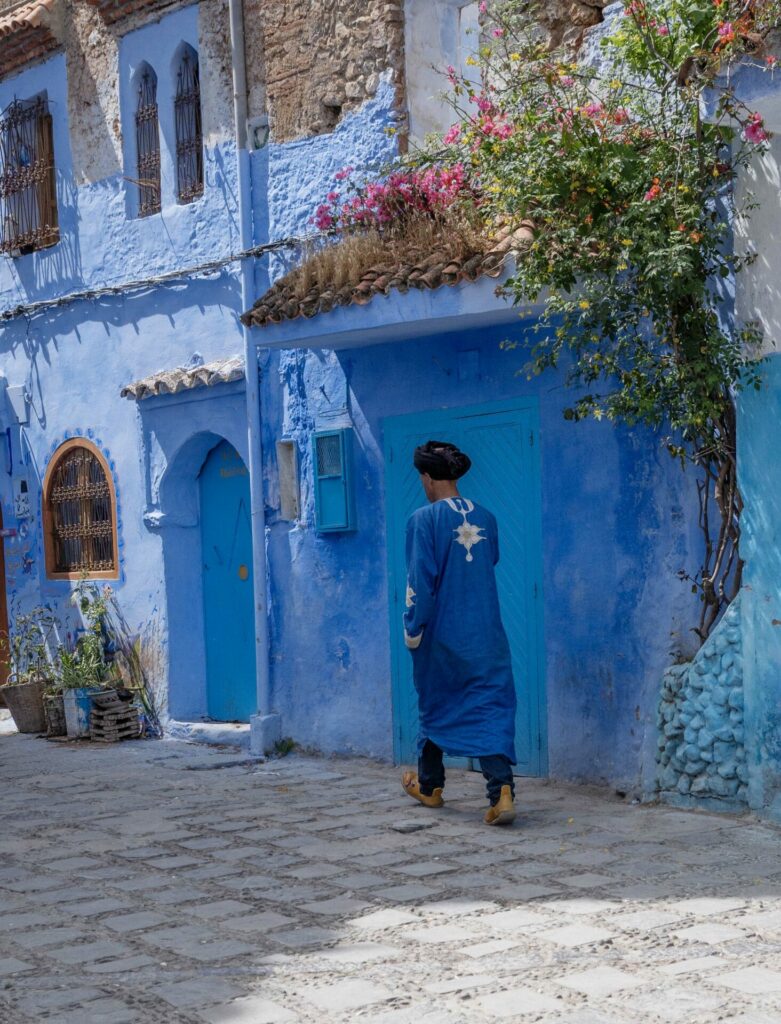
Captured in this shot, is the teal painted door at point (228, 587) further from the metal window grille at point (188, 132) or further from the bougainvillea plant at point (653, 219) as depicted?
the bougainvillea plant at point (653, 219)

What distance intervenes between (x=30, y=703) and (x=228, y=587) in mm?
2110

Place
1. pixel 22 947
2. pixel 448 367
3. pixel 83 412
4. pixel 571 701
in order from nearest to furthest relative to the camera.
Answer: pixel 22 947
pixel 571 701
pixel 448 367
pixel 83 412

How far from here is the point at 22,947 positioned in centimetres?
535

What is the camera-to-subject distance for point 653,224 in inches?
277

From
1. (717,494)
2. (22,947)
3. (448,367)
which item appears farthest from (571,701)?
(22,947)

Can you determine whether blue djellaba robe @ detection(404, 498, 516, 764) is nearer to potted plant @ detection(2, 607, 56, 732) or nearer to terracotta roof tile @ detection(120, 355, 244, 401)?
terracotta roof tile @ detection(120, 355, 244, 401)

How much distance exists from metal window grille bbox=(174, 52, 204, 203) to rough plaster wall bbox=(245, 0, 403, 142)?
2.69 feet

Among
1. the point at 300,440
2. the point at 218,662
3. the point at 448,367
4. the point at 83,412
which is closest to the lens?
the point at 448,367

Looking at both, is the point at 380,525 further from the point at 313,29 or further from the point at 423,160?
the point at 313,29

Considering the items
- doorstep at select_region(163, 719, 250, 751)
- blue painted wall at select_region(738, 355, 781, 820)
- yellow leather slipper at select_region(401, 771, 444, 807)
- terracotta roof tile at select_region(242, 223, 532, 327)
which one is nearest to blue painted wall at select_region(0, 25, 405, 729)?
doorstep at select_region(163, 719, 250, 751)

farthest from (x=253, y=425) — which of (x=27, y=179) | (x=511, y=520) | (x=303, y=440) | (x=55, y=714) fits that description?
(x=27, y=179)

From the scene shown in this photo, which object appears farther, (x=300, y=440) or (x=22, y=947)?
(x=300, y=440)

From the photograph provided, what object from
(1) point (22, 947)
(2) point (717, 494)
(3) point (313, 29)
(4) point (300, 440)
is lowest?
(1) point (22, 947)

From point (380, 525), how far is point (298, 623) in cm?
107
